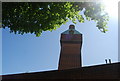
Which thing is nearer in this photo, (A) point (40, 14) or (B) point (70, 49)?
(A) point (40, 14)

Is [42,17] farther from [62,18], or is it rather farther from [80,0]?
[80,0]

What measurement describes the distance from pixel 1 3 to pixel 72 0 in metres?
3.93

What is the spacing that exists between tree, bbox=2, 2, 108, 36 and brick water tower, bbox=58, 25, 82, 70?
17727 mm

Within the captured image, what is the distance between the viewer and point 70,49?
98.6 feet

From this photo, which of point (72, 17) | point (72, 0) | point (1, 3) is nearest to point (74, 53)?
point (72, 17)

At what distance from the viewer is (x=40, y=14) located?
10.6 meters

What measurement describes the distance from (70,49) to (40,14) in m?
19.9

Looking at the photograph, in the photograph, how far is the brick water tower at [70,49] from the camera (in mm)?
29156

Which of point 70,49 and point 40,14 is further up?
point 40,14

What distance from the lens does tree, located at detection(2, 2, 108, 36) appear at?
32.9 ft

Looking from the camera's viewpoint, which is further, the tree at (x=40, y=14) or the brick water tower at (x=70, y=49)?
the brick water tower at (x=70, y=49)

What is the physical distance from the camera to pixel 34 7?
10164 mm

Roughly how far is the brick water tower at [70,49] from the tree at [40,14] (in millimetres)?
17727

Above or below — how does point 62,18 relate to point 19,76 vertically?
above
